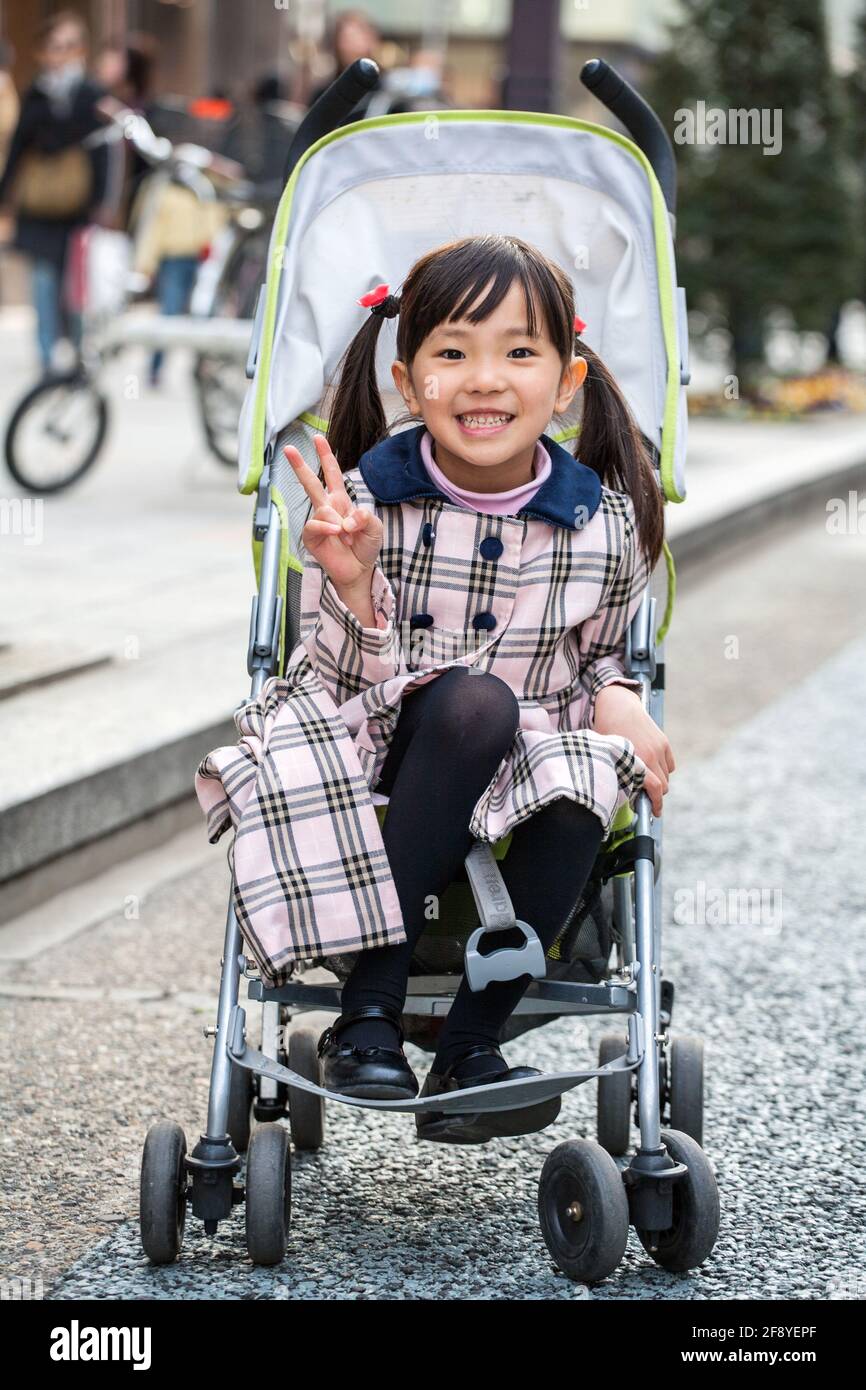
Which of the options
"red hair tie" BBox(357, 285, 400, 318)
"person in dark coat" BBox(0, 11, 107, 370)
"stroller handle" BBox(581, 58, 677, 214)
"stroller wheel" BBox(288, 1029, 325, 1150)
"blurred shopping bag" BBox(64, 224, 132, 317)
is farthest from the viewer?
"person in dark coat" BBox(0, 11, 107, 370)

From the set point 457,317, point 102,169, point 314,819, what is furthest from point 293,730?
point 102,169

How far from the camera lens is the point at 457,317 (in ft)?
9.04

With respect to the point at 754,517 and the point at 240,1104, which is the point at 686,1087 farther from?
the point at 754,517

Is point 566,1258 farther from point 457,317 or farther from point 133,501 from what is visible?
point 133,501

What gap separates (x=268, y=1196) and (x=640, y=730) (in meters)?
0.81

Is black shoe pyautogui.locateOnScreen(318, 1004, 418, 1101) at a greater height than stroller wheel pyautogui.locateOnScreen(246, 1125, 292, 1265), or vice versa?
black shoe pyautogui.locateOnScreen(318, 1004, 418, 1101)

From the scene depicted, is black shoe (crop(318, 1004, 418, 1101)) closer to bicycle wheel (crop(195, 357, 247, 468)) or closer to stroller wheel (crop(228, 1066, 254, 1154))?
stroller wheel (crop(228, 1066, 254, 1154))

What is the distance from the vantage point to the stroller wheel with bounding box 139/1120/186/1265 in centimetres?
255

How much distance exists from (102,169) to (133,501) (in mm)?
3351

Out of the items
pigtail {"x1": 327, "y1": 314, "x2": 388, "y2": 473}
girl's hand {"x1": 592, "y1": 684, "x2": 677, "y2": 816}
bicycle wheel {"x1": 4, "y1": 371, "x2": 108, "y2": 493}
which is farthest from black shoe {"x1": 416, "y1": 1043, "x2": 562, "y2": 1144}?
bicycle wheel {"x1": 4, "y1": 371, "x2": 108, "y2": 493}

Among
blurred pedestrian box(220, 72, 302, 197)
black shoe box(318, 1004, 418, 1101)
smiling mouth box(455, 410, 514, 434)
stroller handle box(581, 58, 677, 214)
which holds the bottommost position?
black shoe box(318, 1004, 418, 1101)

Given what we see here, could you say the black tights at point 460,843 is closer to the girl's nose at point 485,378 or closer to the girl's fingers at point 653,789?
the girl's fingers at point 653,789

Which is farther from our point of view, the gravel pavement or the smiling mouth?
the smiling mouth
